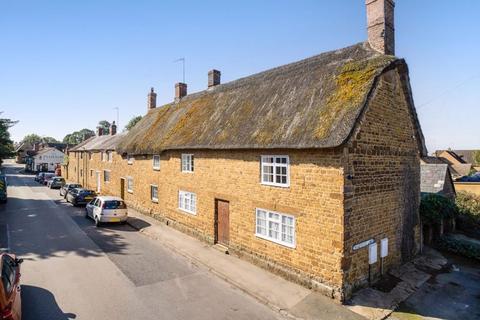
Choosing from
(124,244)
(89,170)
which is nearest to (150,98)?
(89,170)

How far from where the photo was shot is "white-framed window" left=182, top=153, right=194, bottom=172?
15941 millimetres

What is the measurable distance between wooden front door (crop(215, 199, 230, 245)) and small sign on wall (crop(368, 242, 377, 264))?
5962 millimetres

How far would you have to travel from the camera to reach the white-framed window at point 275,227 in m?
10.6

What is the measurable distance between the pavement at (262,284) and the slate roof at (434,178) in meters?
14.5

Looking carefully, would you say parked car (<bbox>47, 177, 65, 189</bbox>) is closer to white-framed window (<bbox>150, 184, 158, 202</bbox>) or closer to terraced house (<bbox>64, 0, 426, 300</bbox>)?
white-framed window (<bbox>150, 184, 158, 202</bbox>)

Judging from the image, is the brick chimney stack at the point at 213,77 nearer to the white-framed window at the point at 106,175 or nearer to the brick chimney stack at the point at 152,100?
the brick chimney stack at the point at 152,100

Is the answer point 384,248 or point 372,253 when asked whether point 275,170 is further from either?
point 384,248

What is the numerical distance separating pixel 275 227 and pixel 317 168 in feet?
9.93

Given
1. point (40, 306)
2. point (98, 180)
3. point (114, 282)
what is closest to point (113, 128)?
point (98, 180)

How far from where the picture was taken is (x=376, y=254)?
10492 mm

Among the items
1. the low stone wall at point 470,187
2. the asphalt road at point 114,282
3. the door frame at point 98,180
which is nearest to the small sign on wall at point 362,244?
the asphalt road at point 114,282

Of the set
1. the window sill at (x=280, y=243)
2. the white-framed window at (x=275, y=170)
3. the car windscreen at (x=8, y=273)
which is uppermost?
the white-framed window at (x=275, y=170)

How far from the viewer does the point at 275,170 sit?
1111 cm

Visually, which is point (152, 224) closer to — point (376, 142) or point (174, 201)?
point (174, 201)
